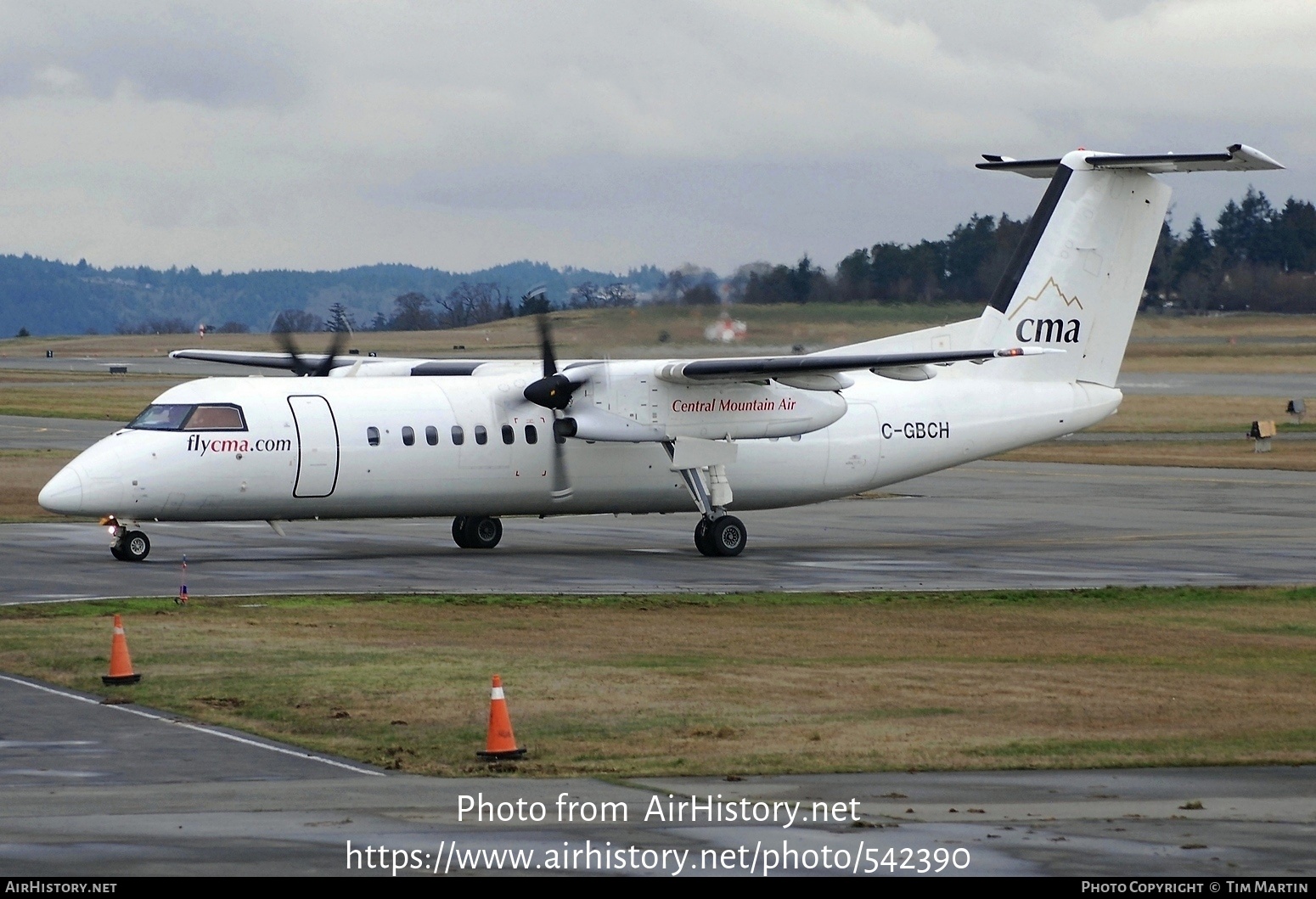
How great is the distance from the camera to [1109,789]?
37.7 ft

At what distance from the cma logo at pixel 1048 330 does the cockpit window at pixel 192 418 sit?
1377 centimetres

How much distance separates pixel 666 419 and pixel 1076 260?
8.41m

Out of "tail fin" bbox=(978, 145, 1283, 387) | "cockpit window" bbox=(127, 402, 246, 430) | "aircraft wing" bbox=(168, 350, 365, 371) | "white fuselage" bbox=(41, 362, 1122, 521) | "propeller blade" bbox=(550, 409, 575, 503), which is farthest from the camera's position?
A: "aircraft wing" bbox=(168, 350, 365, 371)

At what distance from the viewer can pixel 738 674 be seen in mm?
16922

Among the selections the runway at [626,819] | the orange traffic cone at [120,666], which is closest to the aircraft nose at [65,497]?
the orange traffic cone at [120,666]

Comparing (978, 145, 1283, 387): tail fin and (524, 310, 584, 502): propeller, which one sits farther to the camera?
(978, 145, 1283, 387): tail fin

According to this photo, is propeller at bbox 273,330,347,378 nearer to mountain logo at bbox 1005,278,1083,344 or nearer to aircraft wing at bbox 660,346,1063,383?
aircraft wing at bbox 660,346,1063,383

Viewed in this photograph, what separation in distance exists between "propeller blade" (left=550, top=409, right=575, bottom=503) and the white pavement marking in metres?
12.1


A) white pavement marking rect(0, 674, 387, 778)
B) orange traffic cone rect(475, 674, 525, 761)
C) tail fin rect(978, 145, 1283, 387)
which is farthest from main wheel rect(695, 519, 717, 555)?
orange traffic cone rect(475, 674, 525, 761)

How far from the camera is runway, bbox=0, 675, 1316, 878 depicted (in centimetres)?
907

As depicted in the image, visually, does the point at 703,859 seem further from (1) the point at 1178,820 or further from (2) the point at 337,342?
(2) the point at 337,342

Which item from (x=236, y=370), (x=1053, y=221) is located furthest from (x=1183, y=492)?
(x=236, y=370)

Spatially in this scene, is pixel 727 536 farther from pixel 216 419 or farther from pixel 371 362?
pixel 216 419

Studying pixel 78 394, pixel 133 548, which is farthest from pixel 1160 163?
pixel 78 394
